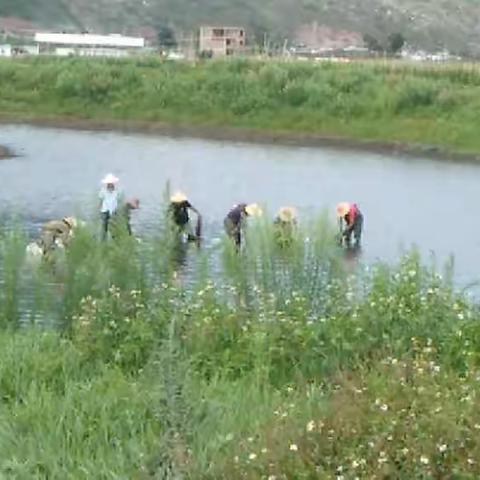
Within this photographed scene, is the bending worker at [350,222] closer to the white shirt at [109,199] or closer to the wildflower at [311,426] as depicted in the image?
the white shirt at [109,199]

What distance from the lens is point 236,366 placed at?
11242 millimetres

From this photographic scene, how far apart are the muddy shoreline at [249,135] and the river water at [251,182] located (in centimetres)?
133

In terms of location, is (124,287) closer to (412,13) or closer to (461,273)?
(461,273)

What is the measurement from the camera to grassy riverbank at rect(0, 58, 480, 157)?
53125 millimetres

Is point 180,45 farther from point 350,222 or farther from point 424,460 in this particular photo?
point 424,460

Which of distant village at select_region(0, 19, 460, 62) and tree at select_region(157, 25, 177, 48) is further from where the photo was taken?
tree at select_region(157, 25, 177, 48)

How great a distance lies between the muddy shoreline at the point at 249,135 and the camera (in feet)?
162

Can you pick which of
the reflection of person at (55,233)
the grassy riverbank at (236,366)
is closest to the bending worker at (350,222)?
the reflection of person at (55,233)

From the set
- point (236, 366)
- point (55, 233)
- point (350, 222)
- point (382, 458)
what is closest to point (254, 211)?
point (55, 233)

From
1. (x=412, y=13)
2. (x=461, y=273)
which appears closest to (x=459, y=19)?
(x=412, y=13)

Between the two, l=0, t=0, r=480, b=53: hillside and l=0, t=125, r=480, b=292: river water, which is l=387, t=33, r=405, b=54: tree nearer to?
l=0, t=0, r=480, b=53: hillside

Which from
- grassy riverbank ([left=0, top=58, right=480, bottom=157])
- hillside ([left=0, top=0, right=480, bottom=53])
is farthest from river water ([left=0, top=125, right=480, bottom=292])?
hillside ([left=0, top=0, right=480, bottom=53])

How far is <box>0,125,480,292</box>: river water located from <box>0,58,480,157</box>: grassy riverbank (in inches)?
135

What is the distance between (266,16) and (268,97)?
3615 inches
